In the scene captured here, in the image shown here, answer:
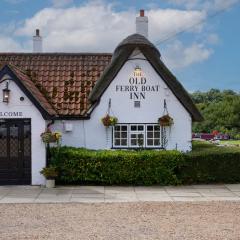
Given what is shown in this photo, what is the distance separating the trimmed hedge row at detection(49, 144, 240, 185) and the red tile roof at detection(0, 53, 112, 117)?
2396mm

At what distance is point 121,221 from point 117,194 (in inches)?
158

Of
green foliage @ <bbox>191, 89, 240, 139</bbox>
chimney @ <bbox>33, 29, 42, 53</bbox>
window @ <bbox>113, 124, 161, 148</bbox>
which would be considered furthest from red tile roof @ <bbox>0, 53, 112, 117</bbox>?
green foliage @ <bbox>191, 89, 240, 139</bbox>

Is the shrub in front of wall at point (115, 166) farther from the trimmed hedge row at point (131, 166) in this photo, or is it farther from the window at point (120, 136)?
the window at point (120, 136)

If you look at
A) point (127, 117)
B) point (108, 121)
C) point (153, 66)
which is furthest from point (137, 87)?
point (108, 121)

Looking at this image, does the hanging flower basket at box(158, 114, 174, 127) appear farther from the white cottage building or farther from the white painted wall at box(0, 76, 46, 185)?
the white painted wall at box(0, 76, 46, 185)

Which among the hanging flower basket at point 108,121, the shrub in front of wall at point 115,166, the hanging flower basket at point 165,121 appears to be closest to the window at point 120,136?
the hanging flower basket at point 108,121

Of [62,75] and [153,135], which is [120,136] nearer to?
[153,135]

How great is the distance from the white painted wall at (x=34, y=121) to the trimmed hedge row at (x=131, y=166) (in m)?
0.54

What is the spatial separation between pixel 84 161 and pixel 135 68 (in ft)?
14.7

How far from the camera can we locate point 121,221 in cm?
1089

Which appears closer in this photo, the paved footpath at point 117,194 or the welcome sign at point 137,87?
the paved footpath at point 117,194

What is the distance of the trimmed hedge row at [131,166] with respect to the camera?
16.4 meters

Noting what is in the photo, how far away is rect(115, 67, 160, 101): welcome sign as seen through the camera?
18.5 metres

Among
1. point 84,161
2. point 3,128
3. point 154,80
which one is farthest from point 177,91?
point 3,128
